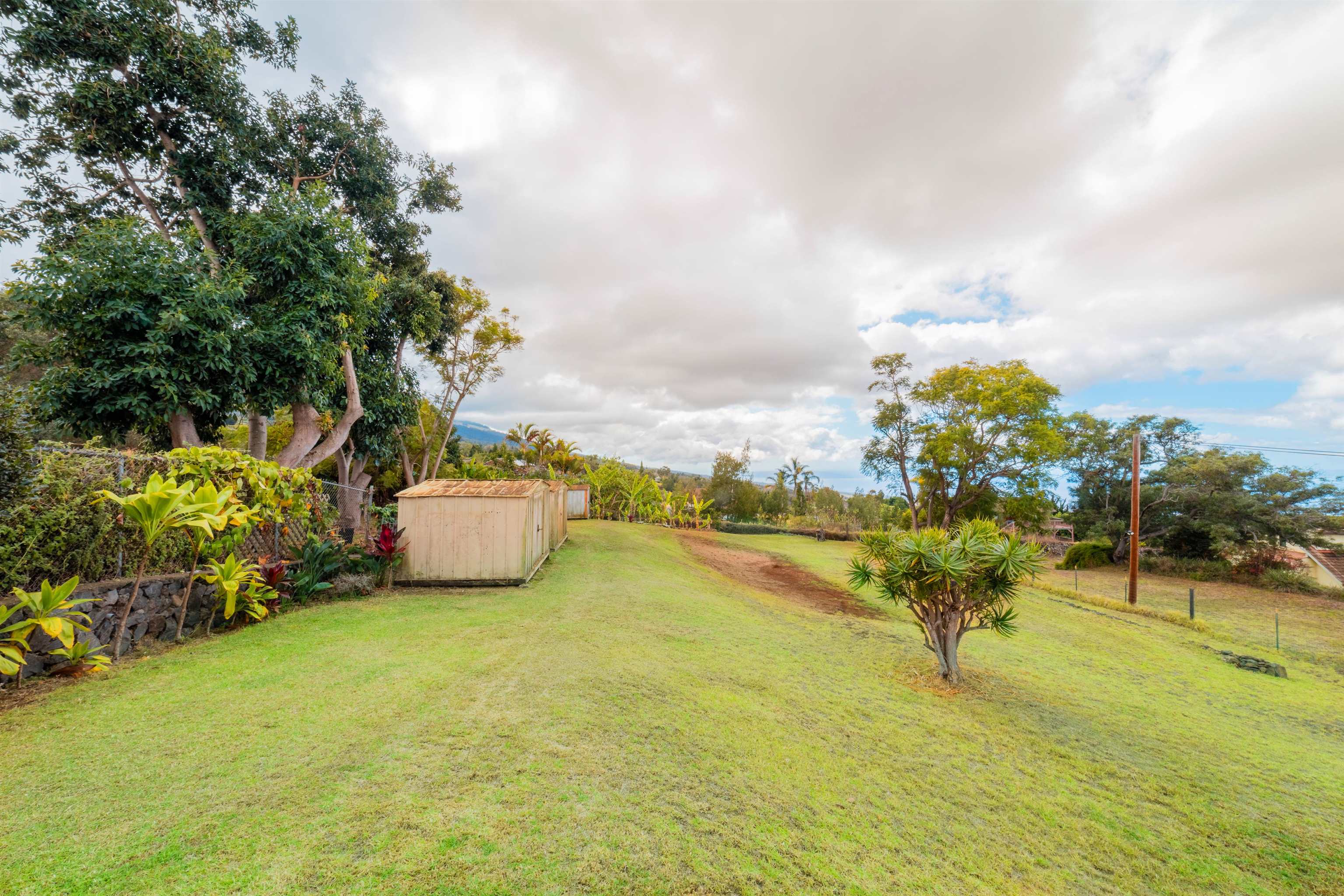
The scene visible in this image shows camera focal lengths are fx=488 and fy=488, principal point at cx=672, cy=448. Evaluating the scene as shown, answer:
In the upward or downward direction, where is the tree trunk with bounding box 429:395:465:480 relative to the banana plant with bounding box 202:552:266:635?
upward

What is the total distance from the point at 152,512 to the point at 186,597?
1495 mm

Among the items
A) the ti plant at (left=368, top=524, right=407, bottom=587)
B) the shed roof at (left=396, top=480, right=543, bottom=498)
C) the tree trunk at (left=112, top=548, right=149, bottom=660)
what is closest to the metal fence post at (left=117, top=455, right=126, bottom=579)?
the tree trunk at (left=112, top=548, right=149, bottom=660)

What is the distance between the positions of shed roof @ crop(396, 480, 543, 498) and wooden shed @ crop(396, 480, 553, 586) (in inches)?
0.7

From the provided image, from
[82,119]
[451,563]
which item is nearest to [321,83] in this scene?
[82,119]

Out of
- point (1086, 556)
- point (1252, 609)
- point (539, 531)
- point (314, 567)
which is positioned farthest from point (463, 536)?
point (1086, 556)

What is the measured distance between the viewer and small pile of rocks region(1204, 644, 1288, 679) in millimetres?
9070

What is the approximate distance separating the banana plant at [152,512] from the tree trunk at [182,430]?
554cm

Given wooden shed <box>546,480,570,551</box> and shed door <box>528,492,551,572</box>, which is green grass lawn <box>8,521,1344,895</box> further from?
wooden shed <box>546,480,570,551</box>

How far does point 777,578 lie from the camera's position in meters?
14.0

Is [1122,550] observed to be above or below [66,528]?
below

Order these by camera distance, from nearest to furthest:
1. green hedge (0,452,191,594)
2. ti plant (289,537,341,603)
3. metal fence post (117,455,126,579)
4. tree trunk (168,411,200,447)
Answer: green hedge (0,452,191,594)
metal fence post (117,455,126,579)
ti plant (289,537,341,603)
tree trunk (168,411,200,447)

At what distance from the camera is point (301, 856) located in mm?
2248

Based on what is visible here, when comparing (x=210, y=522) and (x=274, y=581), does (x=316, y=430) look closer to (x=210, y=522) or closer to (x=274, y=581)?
(x=274, y=581)

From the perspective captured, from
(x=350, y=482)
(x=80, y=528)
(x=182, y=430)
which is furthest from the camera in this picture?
(x=350, y=482)
